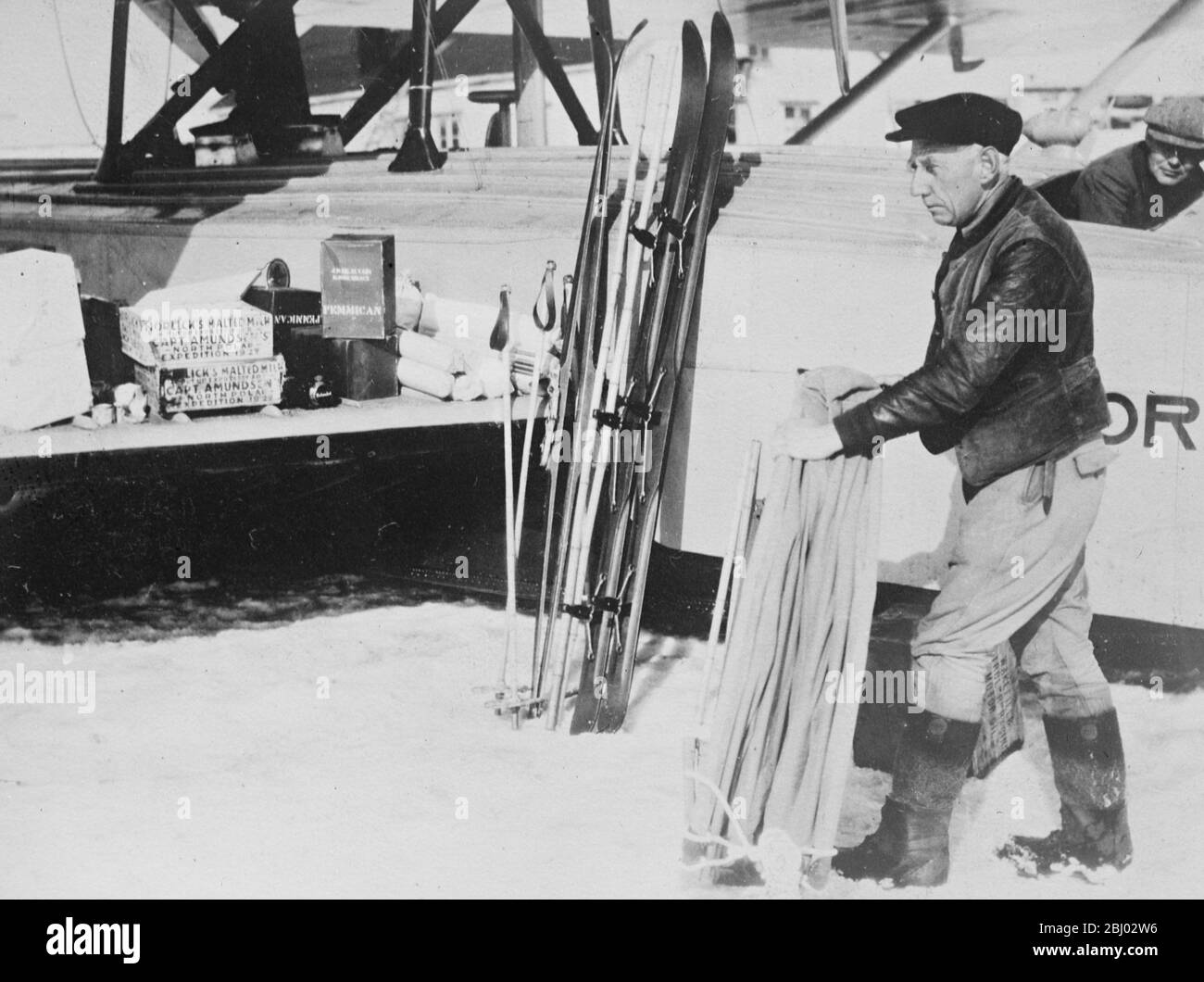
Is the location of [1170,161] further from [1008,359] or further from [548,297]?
[548,297]

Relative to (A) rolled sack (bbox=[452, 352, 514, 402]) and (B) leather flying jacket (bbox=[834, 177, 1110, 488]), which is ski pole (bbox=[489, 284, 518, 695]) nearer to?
(A) rolled sack (bbox=[452, 352, 514, 402])

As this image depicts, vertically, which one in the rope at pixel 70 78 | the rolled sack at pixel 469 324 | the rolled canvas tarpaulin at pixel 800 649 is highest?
the rope at pixel 70 78

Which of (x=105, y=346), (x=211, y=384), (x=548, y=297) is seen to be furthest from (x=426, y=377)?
(x=105, y=346)

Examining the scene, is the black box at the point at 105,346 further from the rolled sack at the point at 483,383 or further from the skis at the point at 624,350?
the skis at the point at 624,350

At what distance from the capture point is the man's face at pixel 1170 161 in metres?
2.79

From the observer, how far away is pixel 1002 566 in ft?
7.60

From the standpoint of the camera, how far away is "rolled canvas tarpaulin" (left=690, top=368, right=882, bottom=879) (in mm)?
2316

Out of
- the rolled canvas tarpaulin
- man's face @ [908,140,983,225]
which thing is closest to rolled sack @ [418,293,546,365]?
the rolled canvas tarpaulin

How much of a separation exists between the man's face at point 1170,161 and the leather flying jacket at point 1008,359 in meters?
0.73

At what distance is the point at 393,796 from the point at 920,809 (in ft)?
4.10

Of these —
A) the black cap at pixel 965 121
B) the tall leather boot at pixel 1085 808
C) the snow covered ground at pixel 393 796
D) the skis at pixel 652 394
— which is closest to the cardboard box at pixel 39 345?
the snow covered ground at pixel 393 796

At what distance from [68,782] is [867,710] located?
6.88 feet

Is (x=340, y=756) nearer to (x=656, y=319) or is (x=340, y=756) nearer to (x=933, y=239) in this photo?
(x=656, y=319)

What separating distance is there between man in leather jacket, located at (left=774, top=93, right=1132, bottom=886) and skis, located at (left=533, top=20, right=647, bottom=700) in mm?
822
